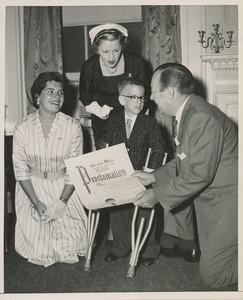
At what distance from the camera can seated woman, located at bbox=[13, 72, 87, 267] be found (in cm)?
226

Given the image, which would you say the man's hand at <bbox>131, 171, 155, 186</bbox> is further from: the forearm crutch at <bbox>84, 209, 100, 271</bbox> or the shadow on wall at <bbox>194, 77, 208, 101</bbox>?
the shadow on wall at <bbox>194, 77, 208, 101</bbox>

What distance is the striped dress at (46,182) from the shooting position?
89.7 inches

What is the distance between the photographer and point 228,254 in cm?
182

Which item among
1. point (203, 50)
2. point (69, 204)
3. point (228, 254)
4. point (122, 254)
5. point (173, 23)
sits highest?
point (173, 23)

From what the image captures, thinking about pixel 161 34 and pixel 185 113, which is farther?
pixel 161 34

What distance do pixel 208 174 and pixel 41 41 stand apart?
A: 223cm

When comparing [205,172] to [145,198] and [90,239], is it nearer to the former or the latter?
[145,198]

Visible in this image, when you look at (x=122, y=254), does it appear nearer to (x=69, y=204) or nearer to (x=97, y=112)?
(x=69, y=204)

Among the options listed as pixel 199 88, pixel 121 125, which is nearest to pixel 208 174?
pixel 121 125

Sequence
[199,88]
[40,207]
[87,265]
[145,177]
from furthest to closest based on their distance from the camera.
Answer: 1. [199,88]
2. [40,207]
3. [87,265]
4. [145,177]

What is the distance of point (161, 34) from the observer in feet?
10.4

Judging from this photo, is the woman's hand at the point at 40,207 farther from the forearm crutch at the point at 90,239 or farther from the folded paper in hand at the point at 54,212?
the forearm crutch at the point at 90,239

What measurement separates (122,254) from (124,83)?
105cm

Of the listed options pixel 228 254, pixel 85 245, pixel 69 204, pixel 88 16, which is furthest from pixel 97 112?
pixel 88 16
